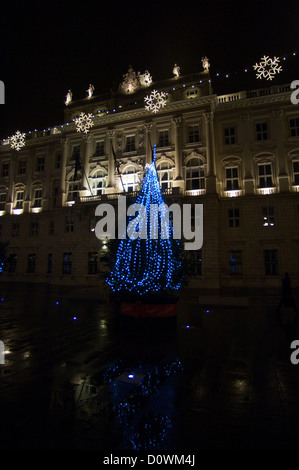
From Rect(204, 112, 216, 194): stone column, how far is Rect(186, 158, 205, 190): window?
859 millimetres

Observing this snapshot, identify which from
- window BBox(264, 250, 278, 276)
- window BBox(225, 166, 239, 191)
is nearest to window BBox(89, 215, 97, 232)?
window BBox(225, 166, 239, 191)

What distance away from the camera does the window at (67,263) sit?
2861 centimetres

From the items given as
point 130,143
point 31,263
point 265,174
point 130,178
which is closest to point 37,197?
point 31,263

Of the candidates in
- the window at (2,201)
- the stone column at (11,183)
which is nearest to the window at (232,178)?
the stone column at (11,183)

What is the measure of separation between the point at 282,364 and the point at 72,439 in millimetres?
4639

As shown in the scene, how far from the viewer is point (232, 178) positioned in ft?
84.2

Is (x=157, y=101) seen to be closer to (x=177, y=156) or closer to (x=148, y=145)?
(x=148, y=145)

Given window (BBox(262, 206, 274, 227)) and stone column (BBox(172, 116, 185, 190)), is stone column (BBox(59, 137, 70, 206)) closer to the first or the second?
stone column (BBox(172, 116, 185, 190))

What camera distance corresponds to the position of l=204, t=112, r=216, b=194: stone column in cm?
2433

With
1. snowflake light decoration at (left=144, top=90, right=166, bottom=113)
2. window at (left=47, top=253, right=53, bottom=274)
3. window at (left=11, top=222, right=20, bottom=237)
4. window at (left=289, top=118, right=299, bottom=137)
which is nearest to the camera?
snowflake light decoration at (left=144, top=90, right=166, bottom=113)

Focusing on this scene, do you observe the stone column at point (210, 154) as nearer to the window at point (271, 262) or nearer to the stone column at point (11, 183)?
the window at point (271, 262)

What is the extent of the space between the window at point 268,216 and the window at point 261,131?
7.22 meters
